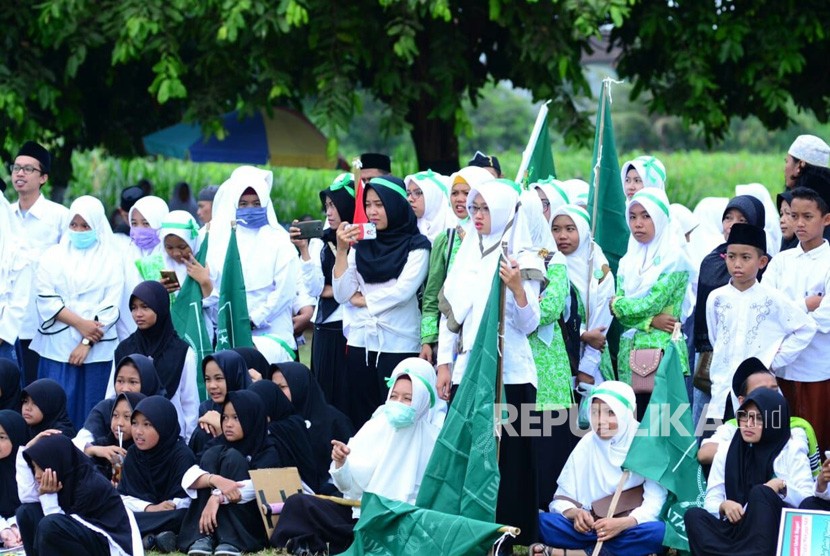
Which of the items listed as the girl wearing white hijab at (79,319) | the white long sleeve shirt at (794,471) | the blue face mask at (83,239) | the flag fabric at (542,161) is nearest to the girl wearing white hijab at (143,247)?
the girl wearing white hijab at (79,319)

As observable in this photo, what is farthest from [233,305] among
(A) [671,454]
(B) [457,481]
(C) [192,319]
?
(A) [671,454]

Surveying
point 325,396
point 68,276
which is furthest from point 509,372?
point 68,276

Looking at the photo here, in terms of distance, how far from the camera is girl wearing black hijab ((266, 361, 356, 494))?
7.26 metres

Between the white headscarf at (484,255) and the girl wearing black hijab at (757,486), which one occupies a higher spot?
the white headscarf at (484,255)

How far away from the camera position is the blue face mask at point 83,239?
8.10m

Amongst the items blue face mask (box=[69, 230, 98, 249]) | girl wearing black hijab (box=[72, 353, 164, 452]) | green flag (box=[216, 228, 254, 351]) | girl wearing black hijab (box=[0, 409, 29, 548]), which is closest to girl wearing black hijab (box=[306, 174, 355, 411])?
green flag (box=[216, 228, 254, 351])

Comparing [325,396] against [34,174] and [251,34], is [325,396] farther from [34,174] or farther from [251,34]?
[251,34]

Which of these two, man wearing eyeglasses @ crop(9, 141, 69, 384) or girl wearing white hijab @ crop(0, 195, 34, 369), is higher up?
man wearing eyeglasses @ crop(9, 141, 69, 384)

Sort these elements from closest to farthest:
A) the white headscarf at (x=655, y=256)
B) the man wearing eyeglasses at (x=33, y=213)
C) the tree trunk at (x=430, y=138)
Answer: the white headscarf at (x=655, y=256) < the man wearing eyeglasses at (x=33, y=213) < the tree trunk at (x=430, y=138)

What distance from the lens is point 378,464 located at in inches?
262

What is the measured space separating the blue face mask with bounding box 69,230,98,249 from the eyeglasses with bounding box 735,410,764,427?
13.0 ft

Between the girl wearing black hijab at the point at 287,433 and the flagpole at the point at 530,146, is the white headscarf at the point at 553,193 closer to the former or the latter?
the flagpole at the point at 530,146

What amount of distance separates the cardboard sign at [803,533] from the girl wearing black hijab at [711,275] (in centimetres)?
139

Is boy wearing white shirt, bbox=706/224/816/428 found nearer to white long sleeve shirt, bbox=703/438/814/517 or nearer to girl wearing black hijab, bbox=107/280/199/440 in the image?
white long sleeve shirt, bbox=703/438/814/517
